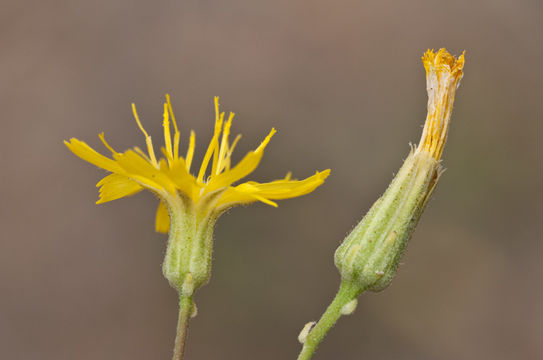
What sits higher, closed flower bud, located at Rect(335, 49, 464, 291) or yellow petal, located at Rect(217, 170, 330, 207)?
yellow petal, located at Rect(217, 170, 330, 207)

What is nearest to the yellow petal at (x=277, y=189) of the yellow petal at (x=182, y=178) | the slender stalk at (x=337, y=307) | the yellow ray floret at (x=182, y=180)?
the yellow ray floret at (x=182, y=180)

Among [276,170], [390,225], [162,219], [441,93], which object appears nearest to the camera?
[390,225]

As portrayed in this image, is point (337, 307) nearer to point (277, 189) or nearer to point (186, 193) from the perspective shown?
point (277, 189)

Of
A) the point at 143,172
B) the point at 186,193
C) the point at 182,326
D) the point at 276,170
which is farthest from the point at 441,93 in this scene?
the point at 276,170

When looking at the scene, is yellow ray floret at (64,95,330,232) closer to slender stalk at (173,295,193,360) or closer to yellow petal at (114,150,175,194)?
yellow petal at (114,150,175,194)

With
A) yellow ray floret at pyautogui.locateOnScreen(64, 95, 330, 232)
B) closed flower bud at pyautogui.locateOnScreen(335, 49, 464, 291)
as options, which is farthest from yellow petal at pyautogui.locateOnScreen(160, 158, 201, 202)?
closed flower bud at pyautogui.locateOnScreen(335, 49, 464, 291)

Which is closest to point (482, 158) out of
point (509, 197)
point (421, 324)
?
point (509, 197)
